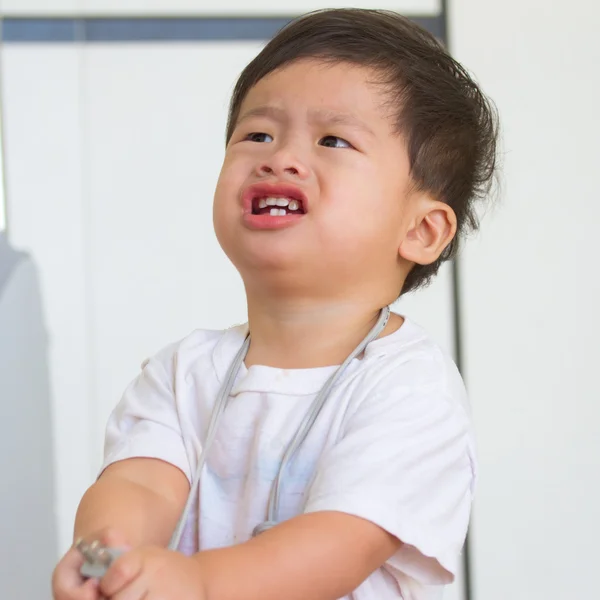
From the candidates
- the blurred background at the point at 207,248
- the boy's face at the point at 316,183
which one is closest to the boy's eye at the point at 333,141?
the boy's face at the point at 316,183

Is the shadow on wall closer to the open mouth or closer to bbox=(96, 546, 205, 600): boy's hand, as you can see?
the open mouth

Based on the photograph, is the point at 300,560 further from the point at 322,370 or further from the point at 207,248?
the point at 207,248

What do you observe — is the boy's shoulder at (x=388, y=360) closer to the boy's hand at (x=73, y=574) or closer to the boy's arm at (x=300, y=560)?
the boy's arm at (x=300, y=560)

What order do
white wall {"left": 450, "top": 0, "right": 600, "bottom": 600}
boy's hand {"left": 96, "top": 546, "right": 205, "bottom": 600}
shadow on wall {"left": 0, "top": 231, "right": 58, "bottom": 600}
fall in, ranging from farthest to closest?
white wall {"left": 450, "top": 0, "right": 600, "bottom": 600} < shadow on wall {"left": 0, "top": 231, "right": 58, "bottom": 600} < boy's hand {"left": 96, "top": 546, "right": 205, "bottom": 600}

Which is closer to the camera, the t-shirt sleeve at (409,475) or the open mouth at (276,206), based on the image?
the t-shirt sleeve at (409,475)

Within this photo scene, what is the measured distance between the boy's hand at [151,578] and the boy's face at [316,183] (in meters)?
0.27

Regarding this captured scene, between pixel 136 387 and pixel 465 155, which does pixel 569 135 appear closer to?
pixel 465 155

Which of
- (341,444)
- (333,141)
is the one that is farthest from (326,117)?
(341,444)

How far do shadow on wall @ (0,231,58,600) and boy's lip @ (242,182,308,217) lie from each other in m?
1.00

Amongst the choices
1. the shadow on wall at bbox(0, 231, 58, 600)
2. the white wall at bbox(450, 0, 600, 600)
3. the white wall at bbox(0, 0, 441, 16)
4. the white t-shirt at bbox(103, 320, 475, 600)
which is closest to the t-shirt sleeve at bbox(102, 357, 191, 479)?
the white t-shirt at bbox(103, 320, 475, 600)

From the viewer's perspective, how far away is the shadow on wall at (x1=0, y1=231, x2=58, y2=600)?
1681 mm

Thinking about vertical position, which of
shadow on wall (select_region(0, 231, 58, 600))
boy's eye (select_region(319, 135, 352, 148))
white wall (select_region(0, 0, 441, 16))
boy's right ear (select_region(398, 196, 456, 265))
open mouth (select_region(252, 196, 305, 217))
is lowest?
shadow on wall (select_region(0, 231, 58, 600))

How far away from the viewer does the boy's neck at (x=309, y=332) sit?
0.83 m

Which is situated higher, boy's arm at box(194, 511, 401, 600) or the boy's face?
the boy's face
